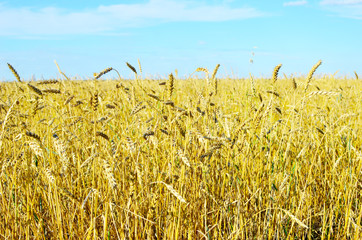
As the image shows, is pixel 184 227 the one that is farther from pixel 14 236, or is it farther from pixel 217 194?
pixel 14 236

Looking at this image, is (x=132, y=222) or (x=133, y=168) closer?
(x=132, y=222)

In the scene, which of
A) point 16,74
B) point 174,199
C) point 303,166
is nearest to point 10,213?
point 174,199

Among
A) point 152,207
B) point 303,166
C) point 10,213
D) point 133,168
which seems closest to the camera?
point 152,207

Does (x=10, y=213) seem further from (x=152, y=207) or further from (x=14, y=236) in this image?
(x=152, y=207)

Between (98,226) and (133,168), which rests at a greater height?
(133,168)

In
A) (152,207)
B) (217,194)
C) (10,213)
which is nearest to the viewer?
(152,207)

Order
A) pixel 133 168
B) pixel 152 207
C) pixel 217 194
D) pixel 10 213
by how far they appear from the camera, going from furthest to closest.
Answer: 1. pixel 133 168
2. pixel 217 194
3. pixel 10 213
4. pixel 152 207

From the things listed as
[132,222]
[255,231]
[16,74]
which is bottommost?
[255,231]

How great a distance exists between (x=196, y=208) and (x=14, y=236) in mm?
907

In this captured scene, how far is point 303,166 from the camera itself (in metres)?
2.07

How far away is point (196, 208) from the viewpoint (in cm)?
151

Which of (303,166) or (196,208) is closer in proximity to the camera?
→ (196,208)

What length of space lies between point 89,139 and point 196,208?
1.00m

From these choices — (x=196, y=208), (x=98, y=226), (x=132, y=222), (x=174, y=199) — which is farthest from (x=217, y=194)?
(x=98, y=226)
